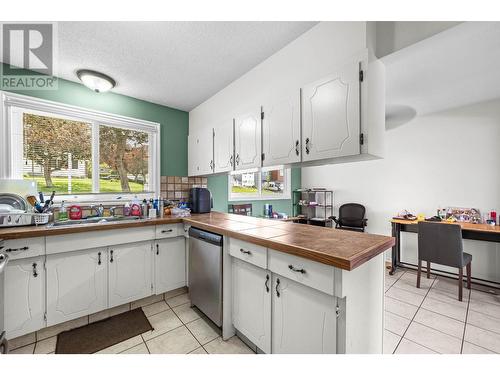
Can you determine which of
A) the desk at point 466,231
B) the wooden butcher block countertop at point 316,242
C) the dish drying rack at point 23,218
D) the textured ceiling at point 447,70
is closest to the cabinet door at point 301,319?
the wooden butcher block countertop at point 316,242

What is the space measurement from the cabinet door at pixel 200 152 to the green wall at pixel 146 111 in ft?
0.47

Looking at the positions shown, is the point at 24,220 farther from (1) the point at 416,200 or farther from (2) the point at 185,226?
(1) the point at 416,200

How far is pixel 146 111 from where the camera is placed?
2.84 meters

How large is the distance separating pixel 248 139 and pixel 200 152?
0.98 metres

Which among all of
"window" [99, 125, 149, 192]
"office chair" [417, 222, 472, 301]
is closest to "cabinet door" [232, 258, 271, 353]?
"window" [99, 125, 149, 192]

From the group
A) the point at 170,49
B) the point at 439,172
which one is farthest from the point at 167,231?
the point at 439,172

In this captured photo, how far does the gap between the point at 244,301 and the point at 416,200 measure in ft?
10.4

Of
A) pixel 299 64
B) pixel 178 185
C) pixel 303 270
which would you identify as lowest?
pixel 303 270

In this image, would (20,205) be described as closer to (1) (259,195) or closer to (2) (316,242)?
(2) (316,242)

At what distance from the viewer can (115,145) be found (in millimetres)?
2686

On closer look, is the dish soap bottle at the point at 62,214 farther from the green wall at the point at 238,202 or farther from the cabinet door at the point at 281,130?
the cabinet door at the point at 281,130

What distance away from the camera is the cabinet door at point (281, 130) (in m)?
1.71

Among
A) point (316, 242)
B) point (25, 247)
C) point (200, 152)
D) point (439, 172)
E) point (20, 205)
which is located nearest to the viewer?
point (316, 242)
